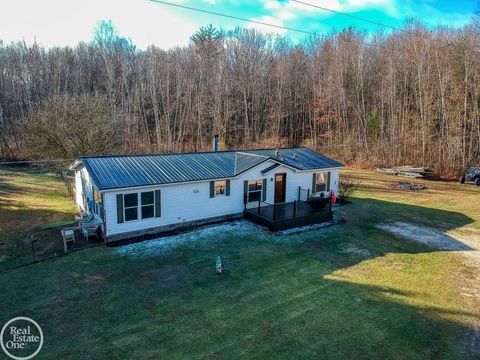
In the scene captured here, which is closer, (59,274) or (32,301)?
(32,301)

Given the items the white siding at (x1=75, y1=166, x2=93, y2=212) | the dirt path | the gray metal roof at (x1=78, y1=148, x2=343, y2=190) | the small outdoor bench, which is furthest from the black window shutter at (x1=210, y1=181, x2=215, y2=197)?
the dirt path

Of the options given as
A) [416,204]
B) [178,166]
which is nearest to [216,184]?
[178,166]

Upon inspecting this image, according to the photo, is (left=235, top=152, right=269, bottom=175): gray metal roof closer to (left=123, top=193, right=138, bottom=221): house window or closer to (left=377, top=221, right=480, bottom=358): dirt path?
(left=123, top=193, right=138, bottom=221): house window

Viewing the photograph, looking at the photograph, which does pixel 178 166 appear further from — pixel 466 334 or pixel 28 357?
pixel 466 334

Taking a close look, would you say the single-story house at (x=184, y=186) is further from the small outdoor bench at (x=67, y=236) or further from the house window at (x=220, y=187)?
the small outdoor bench at (x=67, y=236)

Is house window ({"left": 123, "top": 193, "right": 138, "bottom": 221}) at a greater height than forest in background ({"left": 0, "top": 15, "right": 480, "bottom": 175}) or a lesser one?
lesser

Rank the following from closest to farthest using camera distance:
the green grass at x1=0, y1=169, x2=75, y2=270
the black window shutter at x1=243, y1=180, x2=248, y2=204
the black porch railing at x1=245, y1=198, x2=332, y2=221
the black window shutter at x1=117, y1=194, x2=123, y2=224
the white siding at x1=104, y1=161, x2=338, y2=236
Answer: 1. the green grass at x1=0, y1=169, x2=75, y2=270
2. the black window shutter at x1=117, y1=194, x2=123, y2=224
3. the white siding at x1=104, y1=161, x2=338, y2=236
4. the black porch railing at x1=245, y1=198, x2=332, y2=221
5. the black window shutter at x1=243, y1=180, x2=248, y2=204

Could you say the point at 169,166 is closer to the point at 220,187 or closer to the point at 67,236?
the point at 220,187
